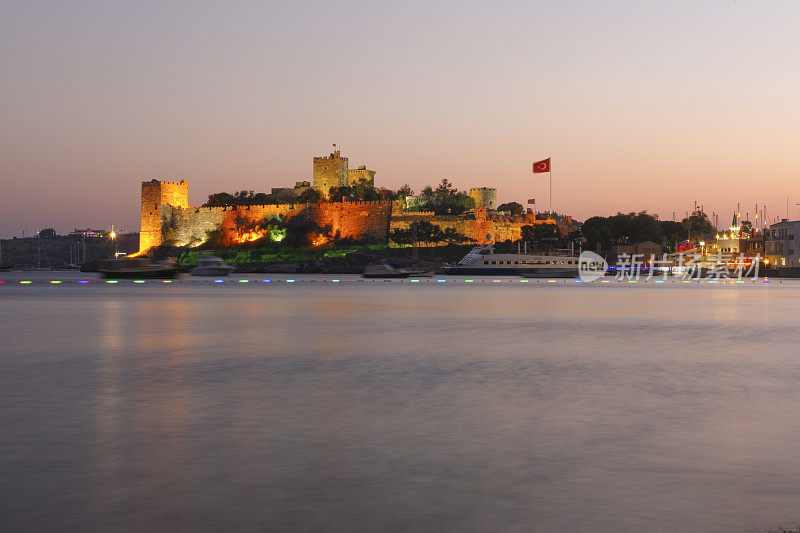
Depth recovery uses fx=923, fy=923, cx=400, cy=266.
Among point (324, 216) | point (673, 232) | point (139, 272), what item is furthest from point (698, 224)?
point (139, 272)

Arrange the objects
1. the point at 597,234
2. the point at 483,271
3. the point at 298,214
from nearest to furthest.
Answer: the point at 483,271 < the point at 597,234 < the point at 298,214

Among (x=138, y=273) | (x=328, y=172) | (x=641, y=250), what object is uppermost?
(x=328, y=172)

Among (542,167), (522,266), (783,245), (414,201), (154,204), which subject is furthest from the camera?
(414,201)

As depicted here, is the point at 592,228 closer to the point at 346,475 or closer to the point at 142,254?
the point at 142,254

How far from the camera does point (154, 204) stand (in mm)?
143750

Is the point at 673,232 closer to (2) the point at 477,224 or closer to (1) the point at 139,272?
(2) the point at 477,224

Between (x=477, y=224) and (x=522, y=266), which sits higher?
(x=477, y=224)

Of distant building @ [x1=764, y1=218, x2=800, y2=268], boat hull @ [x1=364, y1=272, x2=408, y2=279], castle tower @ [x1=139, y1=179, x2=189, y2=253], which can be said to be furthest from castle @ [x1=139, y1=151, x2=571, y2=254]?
boat hull @ [x1=364, y1=272, x2=408, y2=279]

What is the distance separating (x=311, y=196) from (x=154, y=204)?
24.4 meters

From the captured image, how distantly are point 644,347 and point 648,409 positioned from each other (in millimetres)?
6892

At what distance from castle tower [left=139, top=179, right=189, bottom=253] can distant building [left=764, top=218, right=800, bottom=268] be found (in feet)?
284

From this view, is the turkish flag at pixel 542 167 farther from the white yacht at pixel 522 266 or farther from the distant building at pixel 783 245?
the distant building at pixel 783 245

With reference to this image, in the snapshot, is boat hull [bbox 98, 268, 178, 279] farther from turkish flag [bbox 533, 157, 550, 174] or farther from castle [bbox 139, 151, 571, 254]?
castle [bbox 139, 151, 571, 254]

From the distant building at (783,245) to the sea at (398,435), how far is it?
90.7 metres
